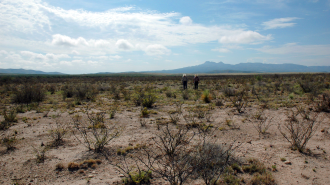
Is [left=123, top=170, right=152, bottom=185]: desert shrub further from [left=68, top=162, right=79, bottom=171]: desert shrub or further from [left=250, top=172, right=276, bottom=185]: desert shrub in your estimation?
[left=250, top=172, right=276, bottom=185]: desert shrub

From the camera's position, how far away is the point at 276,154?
534 centimetres

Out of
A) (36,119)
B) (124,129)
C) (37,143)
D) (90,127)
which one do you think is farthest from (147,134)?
(36,119)

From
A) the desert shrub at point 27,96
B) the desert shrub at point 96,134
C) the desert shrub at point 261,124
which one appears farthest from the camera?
the desert shrub at point 27,96

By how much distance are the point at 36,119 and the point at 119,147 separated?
612cm

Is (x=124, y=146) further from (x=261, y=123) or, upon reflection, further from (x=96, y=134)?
(x=261, y=123)

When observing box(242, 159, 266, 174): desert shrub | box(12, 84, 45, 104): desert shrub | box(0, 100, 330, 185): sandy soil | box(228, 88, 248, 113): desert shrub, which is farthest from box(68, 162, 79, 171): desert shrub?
box(12, 84, 45, 104): desert shrub

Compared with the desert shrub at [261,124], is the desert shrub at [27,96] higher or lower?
higher

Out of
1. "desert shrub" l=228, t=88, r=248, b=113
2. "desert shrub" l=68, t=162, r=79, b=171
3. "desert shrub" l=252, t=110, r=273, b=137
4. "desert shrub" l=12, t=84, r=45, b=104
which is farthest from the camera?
"desert shrub" l=12, t=84, r=45, b=104

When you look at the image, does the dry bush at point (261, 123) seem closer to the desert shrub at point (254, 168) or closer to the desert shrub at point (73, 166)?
the desert shrub at point (254, 168)

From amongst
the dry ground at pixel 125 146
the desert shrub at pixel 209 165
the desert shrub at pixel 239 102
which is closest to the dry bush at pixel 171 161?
the desert shrub at pixel 209 165

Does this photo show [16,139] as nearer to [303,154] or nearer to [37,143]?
[37,143]

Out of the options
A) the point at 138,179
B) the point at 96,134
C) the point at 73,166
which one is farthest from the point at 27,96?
the point at 138,179

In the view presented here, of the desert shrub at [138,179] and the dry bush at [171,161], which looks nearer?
the dry bush at [171,161]

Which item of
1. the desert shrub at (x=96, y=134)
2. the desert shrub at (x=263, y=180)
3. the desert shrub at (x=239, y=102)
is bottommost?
the desert shrub at (x=263, y=180)
